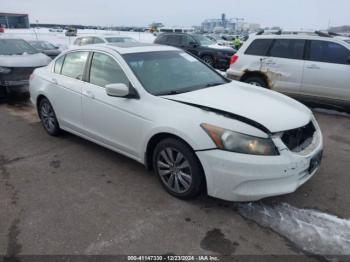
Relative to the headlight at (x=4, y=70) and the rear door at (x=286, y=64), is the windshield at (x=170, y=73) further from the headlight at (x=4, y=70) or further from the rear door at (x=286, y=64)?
the headlight at (x=4, y=70)

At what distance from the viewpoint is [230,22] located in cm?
9888

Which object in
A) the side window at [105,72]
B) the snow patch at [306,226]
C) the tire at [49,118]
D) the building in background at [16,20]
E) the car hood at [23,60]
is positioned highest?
the building in background at [16,20]

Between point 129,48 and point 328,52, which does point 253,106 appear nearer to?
point 129,48

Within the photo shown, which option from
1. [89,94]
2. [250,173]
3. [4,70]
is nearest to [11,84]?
[4,70]

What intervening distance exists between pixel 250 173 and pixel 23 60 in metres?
7.75

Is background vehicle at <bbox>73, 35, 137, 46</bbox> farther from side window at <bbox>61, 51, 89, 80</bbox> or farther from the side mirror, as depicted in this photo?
the side mirror

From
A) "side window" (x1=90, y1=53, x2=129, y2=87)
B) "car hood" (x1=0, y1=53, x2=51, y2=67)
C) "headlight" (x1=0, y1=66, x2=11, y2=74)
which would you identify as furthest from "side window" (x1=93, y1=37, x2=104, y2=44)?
"side window" (x1=90, y1=53, x2=129, y2=87)

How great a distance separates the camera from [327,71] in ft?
23.1

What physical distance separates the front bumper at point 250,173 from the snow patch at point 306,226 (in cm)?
29

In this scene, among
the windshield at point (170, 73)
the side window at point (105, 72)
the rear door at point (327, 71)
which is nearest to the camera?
the windshield at point (170, 73)

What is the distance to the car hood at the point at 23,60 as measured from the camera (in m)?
8.56

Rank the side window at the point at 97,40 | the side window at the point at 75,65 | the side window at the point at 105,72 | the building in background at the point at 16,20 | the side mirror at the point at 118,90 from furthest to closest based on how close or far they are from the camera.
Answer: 1. the building in background at the point at 16,20
2. the side window at the point at 97,40
3. the side window at the point at 75,65
4. the side window at the point at 105,72
5. the side mirror at the point at 118,90

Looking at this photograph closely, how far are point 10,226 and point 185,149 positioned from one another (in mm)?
1839

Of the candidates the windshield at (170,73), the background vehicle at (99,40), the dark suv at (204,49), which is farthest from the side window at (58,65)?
the dark suv at (204,49)
